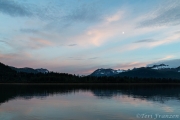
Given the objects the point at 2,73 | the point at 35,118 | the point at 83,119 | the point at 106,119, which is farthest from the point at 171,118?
the point at 2,73

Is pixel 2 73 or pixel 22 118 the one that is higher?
pixel 2 73

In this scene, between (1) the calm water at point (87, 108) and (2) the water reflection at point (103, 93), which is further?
→ (2) the water reflection at point (103, 93)

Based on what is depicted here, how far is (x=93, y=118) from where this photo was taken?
22578mm

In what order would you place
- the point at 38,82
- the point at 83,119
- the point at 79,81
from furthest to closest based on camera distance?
the point at 79,81
the point at 38,82
the point at 83,119

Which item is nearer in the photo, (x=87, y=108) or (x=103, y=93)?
(x=87, y=108)

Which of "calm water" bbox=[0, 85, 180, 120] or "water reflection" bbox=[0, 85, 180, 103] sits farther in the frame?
"water reflection" bbox=[0, 85, 180, 103]

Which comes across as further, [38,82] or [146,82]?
[146,82]

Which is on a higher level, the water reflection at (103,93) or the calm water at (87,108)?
the water reflection at (103,93)

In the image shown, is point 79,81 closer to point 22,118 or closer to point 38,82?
point 38,82

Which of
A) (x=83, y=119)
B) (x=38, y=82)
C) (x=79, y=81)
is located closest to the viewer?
(x=83, y=119)

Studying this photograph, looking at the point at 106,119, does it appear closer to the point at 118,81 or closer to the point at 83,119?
the point at 83,119

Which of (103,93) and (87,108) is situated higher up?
(103,93)

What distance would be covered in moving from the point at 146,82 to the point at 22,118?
160 metres

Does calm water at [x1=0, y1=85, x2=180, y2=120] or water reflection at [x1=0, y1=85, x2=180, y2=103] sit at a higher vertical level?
water reflection at [x1=0, y1=85, x2=180, y2=103]
